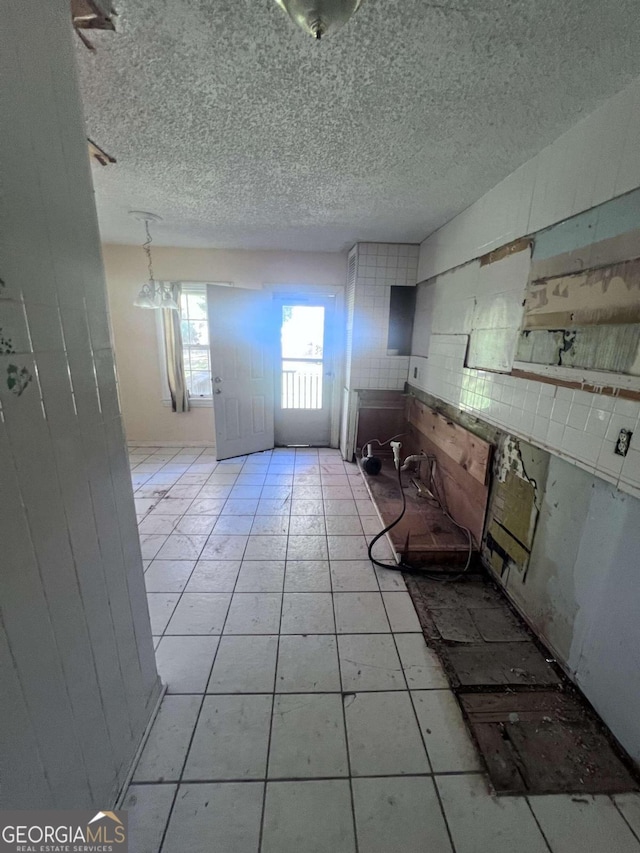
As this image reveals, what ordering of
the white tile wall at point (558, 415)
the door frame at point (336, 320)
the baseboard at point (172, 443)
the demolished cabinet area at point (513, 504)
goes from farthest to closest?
the baseboard at point (172, 443) < the door frame at point (336, 320) < the demolished cabinet area at point (513, 504) < the white tile wall at point (558, 415)

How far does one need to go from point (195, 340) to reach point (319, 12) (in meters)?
3.69

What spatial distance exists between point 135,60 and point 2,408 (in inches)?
53.4

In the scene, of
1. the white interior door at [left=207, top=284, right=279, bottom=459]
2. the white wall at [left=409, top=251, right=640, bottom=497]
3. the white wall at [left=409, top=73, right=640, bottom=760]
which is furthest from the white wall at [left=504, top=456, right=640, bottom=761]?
the white interior door at [left=207, top=284, right=279, bottom=459]

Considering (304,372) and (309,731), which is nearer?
(309,731)

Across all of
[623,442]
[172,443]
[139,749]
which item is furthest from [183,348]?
[623,442]

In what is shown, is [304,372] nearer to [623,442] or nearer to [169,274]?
[169,274]

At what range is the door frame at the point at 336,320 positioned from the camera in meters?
3.90

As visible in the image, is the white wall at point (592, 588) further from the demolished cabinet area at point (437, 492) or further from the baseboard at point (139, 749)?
the baseboard at point (139, 749)

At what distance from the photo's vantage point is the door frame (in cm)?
390

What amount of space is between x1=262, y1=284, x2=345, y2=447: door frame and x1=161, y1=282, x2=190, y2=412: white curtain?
1102mm

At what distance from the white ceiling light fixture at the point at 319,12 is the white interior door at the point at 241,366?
9.69 ft

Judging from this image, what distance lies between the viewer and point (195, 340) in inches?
160

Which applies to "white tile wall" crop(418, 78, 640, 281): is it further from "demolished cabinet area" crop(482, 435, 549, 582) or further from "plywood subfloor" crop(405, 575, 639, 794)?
"plywood subfloor" crop(405, 575, 639, 794)

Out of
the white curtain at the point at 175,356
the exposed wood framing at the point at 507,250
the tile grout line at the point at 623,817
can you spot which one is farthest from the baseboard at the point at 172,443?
the tile grout line at the point at 623,817
